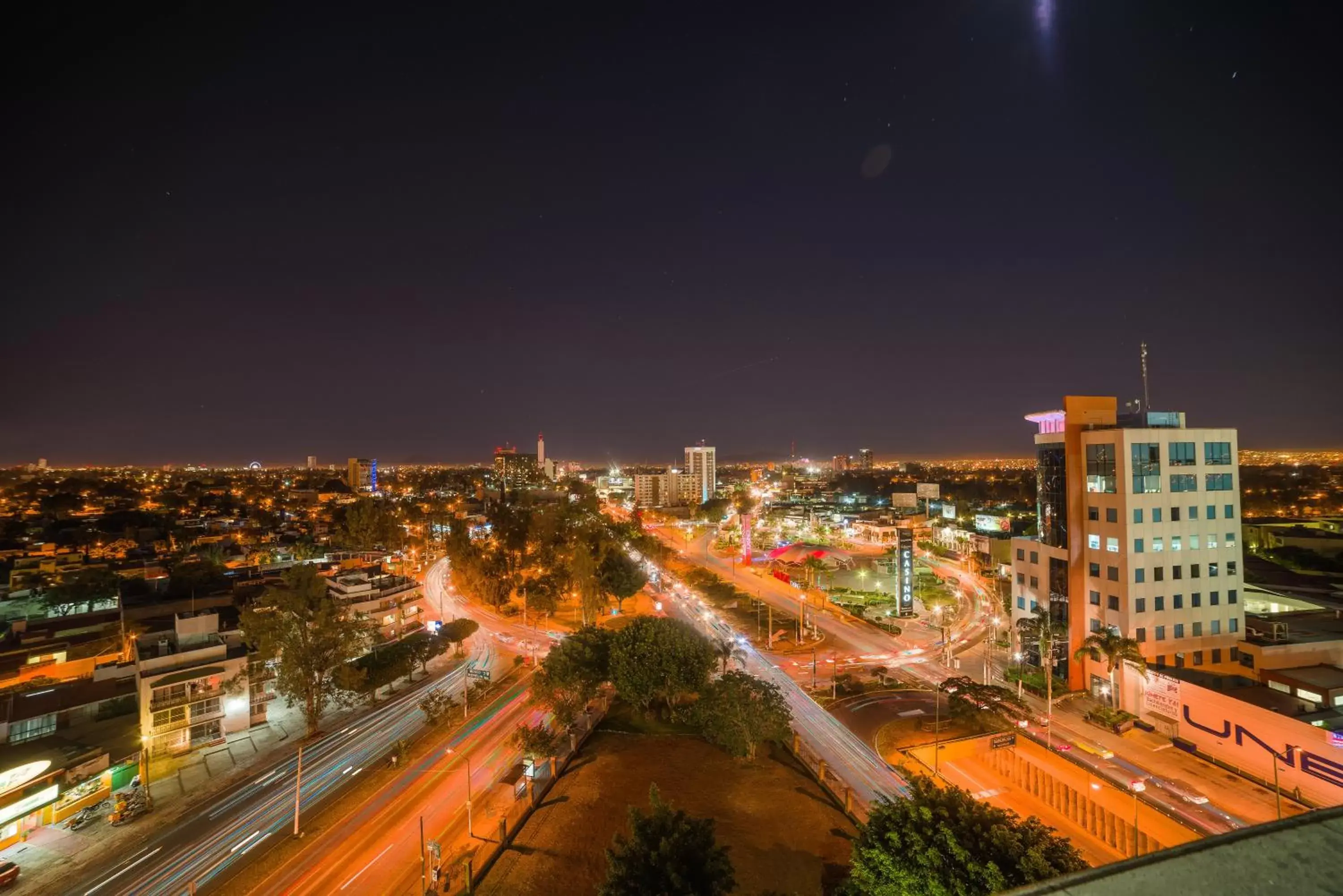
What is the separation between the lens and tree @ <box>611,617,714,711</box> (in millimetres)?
34750

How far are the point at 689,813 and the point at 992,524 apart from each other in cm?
7775

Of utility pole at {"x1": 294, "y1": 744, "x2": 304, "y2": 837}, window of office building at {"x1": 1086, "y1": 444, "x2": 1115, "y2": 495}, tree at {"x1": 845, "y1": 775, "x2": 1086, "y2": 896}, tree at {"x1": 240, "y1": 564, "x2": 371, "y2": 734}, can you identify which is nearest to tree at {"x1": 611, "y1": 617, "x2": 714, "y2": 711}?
utility pole at {"x1": 294, "y1": 744, "x2": 304, "y2": 837}

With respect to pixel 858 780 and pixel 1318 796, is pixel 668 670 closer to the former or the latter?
pixel 858 780

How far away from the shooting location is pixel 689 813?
1052 inches

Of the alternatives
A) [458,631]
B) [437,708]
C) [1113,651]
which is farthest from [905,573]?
[437,708]

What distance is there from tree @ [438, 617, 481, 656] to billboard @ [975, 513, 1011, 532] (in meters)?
73.0

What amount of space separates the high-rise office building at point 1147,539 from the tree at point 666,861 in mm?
30383

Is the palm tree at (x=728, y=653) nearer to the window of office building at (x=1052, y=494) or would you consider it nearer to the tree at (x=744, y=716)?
the tree at (x=744, y=716)

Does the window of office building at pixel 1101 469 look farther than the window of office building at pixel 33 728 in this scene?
Yes

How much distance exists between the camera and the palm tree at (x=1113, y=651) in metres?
34.0

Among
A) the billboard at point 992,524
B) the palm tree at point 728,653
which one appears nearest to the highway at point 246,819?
the palm tree at point 728,653

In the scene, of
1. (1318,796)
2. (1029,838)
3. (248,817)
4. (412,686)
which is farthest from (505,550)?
(1318,796)

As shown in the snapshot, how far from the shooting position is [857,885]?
1761cm

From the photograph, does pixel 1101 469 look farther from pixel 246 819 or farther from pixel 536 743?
pixel 246 819
